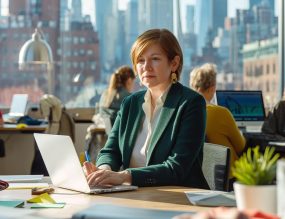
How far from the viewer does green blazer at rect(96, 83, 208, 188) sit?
9.22ft

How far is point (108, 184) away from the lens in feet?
8.49

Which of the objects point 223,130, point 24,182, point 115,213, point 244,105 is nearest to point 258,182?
point 115,213

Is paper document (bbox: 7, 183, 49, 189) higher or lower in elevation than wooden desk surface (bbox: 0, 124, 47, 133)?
higher

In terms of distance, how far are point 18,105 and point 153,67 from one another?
5.80m

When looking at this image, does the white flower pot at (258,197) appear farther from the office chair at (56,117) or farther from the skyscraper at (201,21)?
the skyscraper at (201,21)

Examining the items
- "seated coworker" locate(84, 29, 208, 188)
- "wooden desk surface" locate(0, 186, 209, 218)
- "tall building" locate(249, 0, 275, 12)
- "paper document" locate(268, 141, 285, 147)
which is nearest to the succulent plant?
"wooden desk surface" locate(0, 186, 209, 218)

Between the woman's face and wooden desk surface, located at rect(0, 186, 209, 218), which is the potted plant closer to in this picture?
wooden desk surface, located at rect(0, 186, 209, 218)

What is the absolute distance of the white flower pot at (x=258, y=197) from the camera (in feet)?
5.18

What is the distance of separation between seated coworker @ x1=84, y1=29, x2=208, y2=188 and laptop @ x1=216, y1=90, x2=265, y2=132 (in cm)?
Answer: 395

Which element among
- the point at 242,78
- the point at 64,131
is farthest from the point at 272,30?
the point at 64,131

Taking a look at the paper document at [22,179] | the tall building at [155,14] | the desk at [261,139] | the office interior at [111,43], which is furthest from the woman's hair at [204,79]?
the tall building at [155,14]

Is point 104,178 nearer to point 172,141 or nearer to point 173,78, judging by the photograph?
point 172,141

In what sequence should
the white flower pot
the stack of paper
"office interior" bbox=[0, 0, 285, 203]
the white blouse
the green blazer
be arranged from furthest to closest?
"office interior" bbox=[0, 0, 285, 203]
the white blouse
the green blazer
the stack of paper
the white flower pot

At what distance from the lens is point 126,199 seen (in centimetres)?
230
